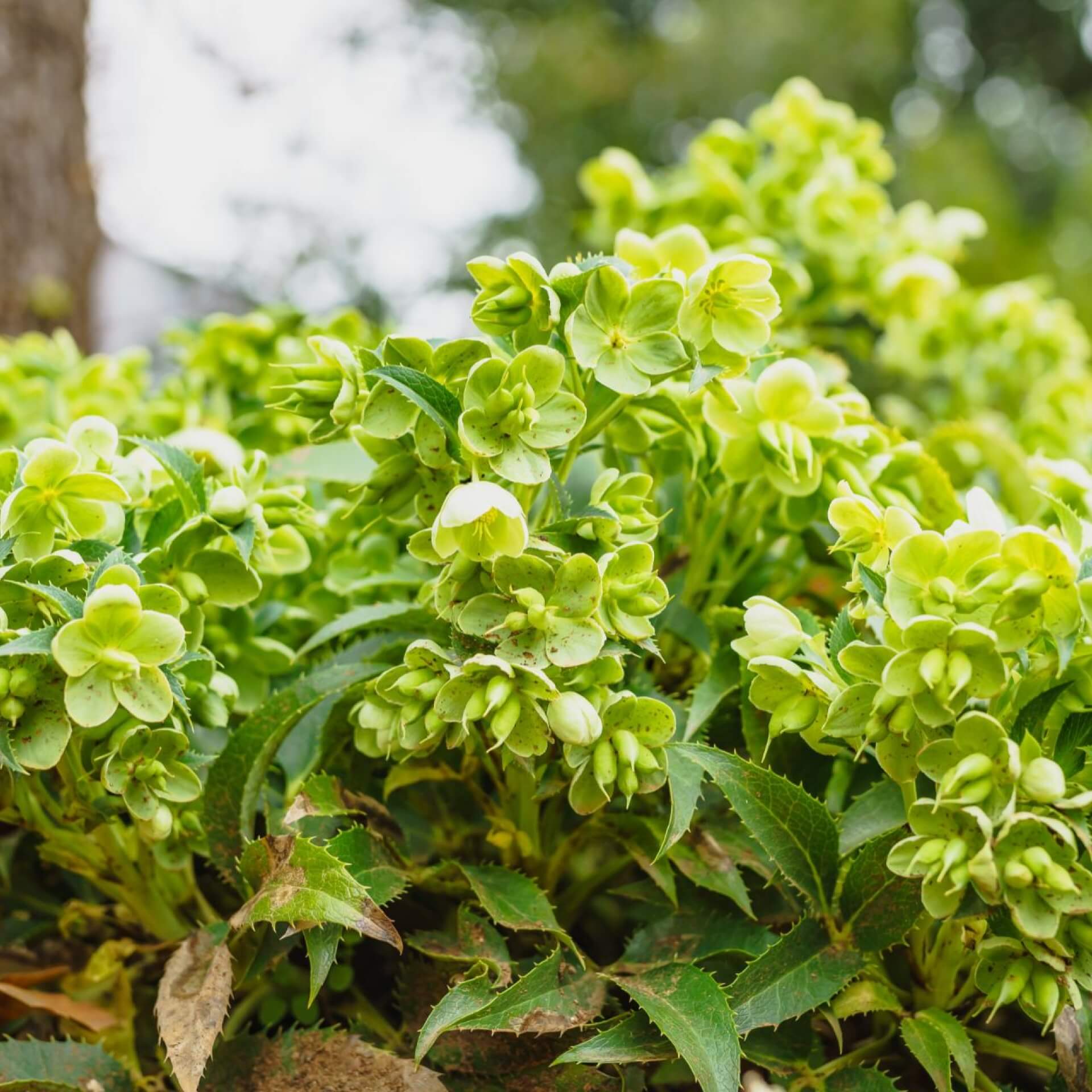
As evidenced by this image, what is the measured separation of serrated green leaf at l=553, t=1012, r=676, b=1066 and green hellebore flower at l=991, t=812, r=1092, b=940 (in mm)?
151

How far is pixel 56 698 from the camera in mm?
420

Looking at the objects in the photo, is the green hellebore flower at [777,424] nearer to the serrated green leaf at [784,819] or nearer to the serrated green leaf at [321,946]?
the serrated green leaf at [784,819]

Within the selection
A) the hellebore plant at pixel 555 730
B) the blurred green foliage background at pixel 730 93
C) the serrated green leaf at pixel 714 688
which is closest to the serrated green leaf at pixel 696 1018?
the hellebore plant at pixel 555 730

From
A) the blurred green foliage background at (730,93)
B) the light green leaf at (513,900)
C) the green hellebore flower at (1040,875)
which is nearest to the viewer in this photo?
the green hellebore flower at (1040,875)

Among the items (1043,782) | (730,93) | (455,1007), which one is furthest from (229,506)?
(730,93)

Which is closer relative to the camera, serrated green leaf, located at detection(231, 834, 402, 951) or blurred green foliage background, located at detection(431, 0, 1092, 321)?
serrated green leaf, located at detection(231, 834, 402, 951)

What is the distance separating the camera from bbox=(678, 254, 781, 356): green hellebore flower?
1.46ft

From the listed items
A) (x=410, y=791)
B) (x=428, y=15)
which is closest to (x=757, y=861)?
(x=410, y=791)

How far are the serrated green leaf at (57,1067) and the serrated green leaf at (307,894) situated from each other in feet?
0.39

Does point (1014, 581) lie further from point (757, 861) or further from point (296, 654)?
point (296, 654)

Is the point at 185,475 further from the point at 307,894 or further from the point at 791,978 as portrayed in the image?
the point at 791,978

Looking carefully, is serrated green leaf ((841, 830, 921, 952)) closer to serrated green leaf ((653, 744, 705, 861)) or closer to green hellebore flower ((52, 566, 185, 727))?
serrated green leaf ((653, 744, 705, 861))

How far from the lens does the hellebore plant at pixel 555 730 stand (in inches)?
15.6

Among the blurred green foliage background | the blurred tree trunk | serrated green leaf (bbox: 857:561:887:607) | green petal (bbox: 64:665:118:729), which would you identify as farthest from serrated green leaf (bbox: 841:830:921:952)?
the blurred green foliage background
